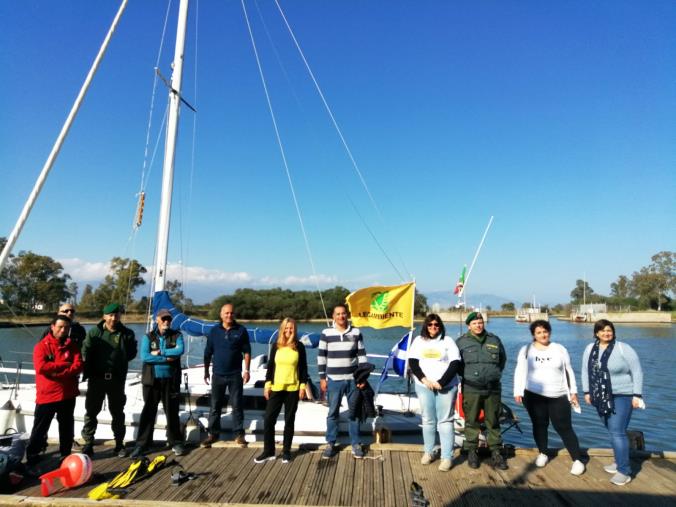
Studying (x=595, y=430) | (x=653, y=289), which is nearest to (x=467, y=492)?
(x=595, y=430)

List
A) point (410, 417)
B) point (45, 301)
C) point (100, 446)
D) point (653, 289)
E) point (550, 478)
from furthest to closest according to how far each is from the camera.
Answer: point (653, 289)
point (45, 301)
point (410, 417)
point (100, 446)
point (550, 478)

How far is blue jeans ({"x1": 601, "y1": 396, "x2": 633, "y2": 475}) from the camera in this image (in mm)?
4793

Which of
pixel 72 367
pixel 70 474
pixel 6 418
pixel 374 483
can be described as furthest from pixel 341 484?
pixel 6 418

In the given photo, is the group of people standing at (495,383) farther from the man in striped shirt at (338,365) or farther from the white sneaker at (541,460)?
the man in striped shirt at (338,365)

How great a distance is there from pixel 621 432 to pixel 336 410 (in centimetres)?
345

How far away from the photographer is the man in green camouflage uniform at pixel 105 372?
5582mm

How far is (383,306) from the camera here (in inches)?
297

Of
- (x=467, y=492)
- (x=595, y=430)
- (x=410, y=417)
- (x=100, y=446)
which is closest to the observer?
(x=467, y=492)

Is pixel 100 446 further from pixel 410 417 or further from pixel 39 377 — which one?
pixel 410 417

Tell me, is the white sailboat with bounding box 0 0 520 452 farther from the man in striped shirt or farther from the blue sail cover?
the man in striped shirt

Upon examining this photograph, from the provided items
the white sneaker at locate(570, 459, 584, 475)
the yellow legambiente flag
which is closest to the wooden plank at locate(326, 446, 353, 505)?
the yellow legambiente flag

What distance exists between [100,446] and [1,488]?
151cm

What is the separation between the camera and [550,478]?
489 cm

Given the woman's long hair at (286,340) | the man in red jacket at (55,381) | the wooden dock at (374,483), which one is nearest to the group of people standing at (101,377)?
the man in red jacket at (55,381)
